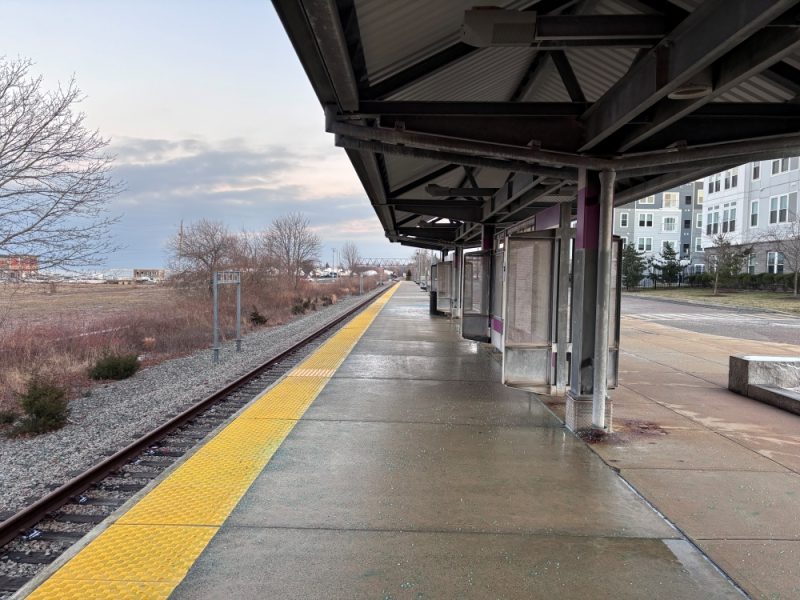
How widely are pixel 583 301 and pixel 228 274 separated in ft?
31.5

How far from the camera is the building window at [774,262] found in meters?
41.6

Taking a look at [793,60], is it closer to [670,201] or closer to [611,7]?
[611,7]

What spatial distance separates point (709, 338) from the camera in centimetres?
1625

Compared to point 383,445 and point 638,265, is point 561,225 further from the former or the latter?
point 638,265

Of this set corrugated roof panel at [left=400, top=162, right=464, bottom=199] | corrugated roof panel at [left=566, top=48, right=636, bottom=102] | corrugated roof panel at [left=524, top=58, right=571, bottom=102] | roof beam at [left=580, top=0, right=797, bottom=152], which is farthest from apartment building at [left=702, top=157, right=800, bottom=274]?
roof beam at [left=580, top=0, right=797, bottom=152]

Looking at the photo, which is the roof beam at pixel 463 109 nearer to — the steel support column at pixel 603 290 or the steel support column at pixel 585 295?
the steel support column at pixel 585 295

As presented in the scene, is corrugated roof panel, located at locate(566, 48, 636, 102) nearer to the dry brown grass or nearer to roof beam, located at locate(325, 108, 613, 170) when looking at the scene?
roof beam, located at locate(325, 108, 613, 170)

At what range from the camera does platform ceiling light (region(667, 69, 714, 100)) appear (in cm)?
414

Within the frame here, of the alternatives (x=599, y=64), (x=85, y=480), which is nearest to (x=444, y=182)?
(x=599, y=64)

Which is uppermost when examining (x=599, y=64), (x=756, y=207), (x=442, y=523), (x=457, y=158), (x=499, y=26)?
(x=756, y=207)

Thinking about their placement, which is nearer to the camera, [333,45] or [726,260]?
[333,45]

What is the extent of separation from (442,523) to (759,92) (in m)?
5.76

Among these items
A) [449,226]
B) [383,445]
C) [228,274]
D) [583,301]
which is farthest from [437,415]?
[449,226]

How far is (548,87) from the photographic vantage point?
759cm
